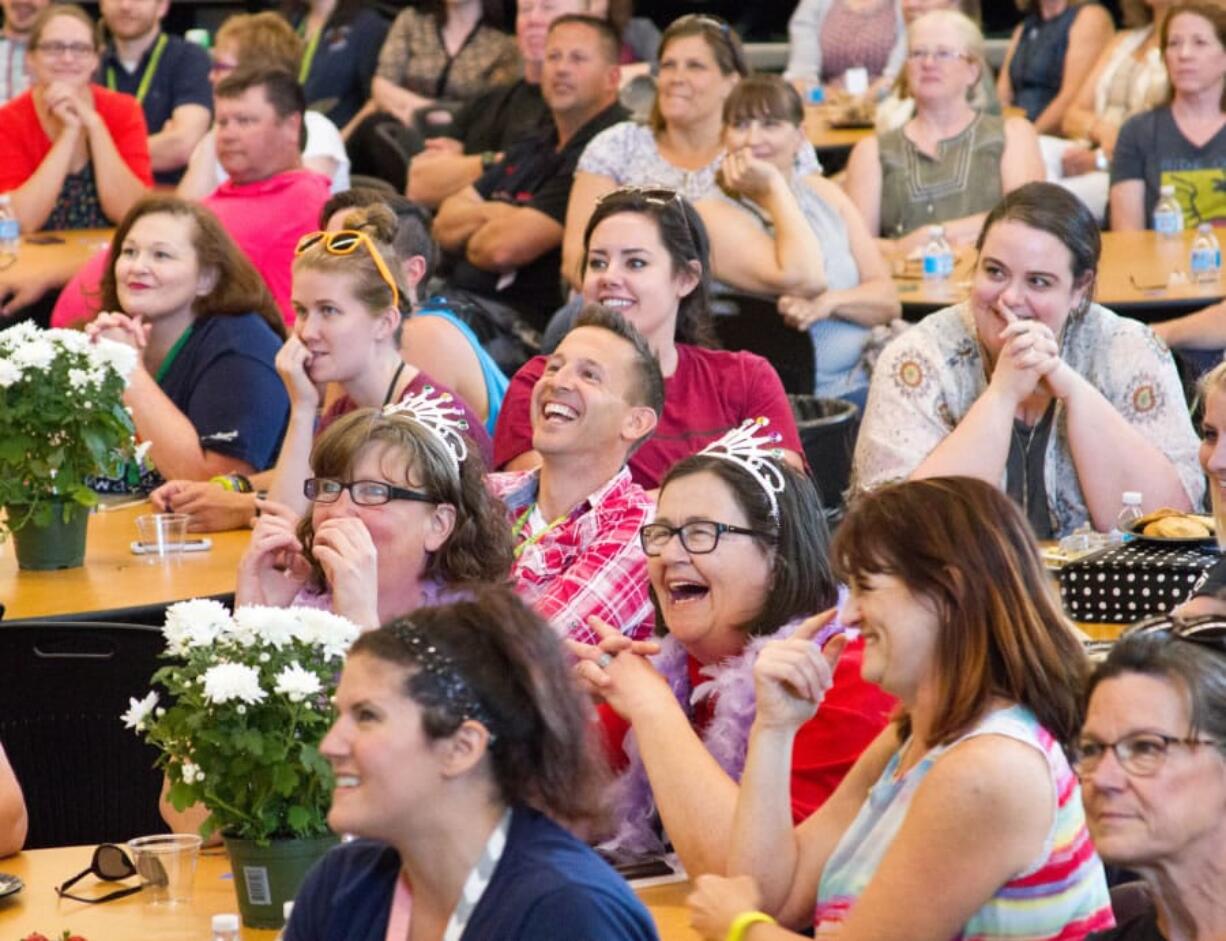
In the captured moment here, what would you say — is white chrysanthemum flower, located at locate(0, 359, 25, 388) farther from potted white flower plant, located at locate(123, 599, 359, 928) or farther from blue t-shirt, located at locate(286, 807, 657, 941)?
blue t-shirt, located at locate(286, 807, 657, 941)

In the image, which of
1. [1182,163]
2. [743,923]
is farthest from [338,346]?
[1182,163]

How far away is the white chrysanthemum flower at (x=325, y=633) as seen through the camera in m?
2.70

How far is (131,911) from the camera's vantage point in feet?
9.22

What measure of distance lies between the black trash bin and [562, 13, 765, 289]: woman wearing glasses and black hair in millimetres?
1257

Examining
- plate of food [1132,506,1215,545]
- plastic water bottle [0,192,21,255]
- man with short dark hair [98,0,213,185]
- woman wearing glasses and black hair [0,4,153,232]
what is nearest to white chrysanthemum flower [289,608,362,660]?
plate of food [1132,506,1215,545]

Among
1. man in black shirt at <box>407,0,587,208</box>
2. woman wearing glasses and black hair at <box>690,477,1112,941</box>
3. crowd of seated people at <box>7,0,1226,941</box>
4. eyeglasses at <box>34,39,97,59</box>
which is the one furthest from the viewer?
man in black shirt at <box>407,0,587,208</box>

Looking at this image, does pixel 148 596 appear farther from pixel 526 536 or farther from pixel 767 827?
pixel 767 827

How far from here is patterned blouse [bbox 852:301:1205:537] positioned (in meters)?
4.44

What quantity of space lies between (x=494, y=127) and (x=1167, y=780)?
632 cm

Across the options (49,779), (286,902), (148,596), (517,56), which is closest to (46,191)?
(517,56)

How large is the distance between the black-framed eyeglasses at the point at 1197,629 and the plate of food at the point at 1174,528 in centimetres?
142

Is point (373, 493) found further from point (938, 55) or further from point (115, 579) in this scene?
point (938, 55)

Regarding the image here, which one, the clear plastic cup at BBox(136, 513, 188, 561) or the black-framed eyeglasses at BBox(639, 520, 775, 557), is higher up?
the black-framed eyeglasses at BBox(639, 520, 775, 557)

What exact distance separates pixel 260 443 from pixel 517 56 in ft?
14.0
